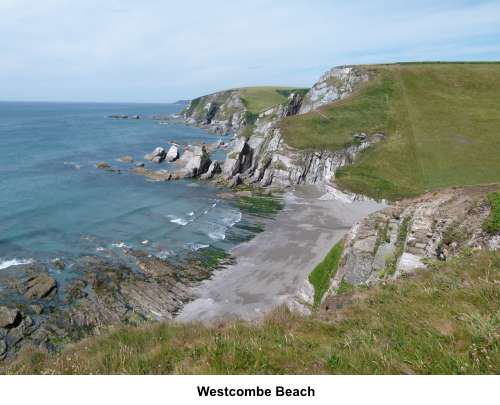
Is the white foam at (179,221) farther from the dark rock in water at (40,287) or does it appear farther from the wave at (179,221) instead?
the dark rock in water at (40,287)

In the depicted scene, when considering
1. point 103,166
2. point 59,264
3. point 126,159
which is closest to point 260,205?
point 59,264

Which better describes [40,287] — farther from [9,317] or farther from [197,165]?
[197,165]

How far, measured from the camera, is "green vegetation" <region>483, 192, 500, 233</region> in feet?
56.4

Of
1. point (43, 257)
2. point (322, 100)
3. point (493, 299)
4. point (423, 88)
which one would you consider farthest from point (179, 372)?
point (322, 100)

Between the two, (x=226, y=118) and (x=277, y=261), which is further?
(x=226, y=118)

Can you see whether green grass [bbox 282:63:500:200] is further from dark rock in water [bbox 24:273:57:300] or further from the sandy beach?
dark rock in water [bbox 24:273:57:300]

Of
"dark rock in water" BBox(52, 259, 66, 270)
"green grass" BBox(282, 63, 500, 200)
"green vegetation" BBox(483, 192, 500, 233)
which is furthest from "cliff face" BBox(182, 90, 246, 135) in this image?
"green vegetation" BBox(483, 192, 500, 233)

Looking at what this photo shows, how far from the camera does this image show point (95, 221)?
49.1m

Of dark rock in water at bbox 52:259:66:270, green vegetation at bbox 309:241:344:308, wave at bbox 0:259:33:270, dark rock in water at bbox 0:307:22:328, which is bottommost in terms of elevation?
Result: dark rock in water at bbox 0:307:22:328

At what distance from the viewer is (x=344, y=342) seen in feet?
24.8

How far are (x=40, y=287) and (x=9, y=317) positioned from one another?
4943 millimetres

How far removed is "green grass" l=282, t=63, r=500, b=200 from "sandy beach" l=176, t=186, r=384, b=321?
10253 mm

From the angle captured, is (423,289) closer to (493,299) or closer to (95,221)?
(493,299)

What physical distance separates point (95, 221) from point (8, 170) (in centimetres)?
3955
